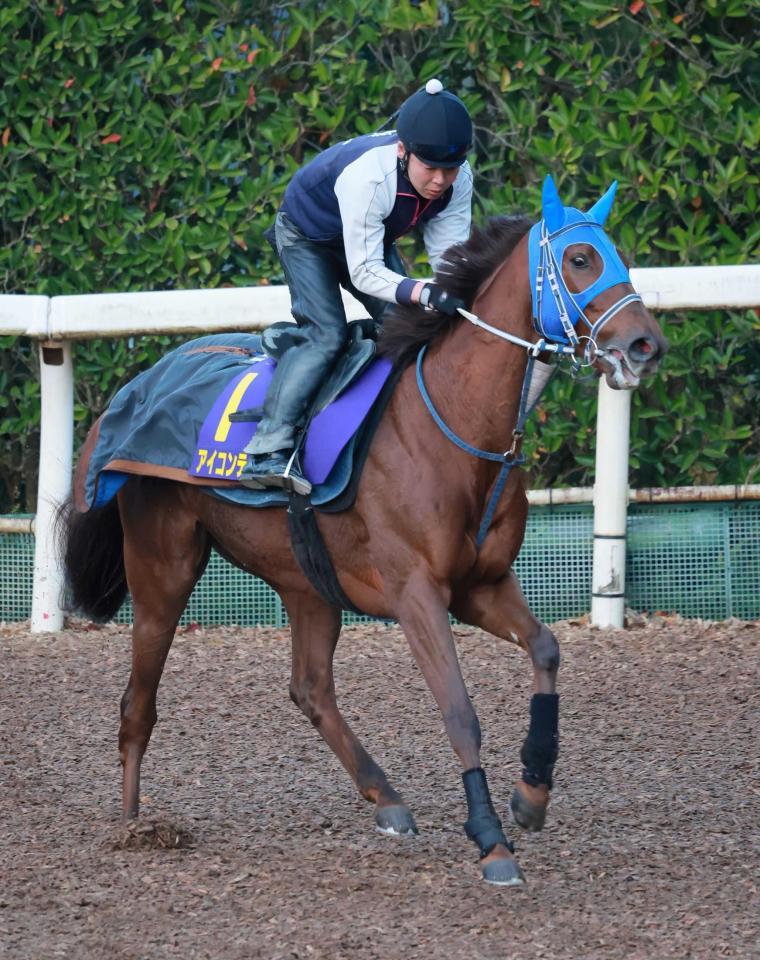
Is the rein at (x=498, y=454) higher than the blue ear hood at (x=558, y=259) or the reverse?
the reverse

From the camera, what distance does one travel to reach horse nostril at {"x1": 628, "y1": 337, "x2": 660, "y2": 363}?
4297mm

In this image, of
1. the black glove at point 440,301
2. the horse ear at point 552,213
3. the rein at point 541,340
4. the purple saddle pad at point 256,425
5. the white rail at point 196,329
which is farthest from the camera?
the white rail at point 196,329

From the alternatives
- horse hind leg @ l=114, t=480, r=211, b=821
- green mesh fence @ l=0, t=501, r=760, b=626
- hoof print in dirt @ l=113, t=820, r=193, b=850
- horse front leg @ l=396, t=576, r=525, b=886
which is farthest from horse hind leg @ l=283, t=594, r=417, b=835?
green mesh fence @ l=0, t=501, r=760, b=626

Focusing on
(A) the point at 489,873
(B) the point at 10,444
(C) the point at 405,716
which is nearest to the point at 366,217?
(A) the point at 489,873

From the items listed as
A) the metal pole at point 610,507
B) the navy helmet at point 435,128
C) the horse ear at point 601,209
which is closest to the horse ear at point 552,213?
the horse ear at point 601,209

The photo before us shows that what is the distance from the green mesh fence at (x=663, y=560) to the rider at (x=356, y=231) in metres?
2.33

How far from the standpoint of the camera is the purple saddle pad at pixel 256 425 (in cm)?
493

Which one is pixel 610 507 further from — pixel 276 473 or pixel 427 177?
pixel 427 177

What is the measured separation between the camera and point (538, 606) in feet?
24.6

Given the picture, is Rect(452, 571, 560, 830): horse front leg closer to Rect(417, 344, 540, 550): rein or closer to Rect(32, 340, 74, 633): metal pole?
Rect(417, 344, 540, 550): rein

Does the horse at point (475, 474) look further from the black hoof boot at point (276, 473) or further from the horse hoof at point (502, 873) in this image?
the black hoof boot at point (276, 473)

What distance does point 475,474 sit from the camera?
15.5 feet

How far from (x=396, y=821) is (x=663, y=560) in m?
2.77

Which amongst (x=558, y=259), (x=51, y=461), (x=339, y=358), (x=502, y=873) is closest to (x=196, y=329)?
(x=51, y=461)
